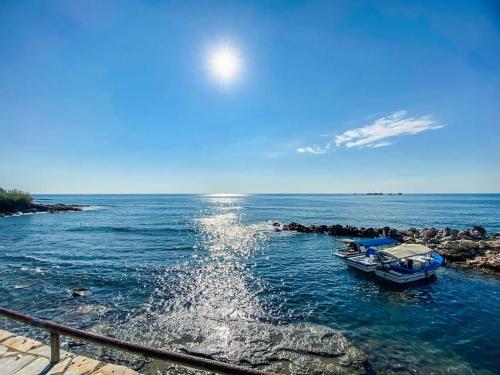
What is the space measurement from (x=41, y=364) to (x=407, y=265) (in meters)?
23.9

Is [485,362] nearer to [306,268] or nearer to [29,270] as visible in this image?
[306,268]

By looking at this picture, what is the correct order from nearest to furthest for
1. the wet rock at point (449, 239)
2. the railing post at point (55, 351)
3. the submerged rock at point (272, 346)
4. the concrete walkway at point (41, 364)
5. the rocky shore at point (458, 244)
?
the concrete walkway at point (41, 364), the railing post at point (55, 351), the submerged rock at point (272, 346), the rocky shore at point (458, 244), the wet rock at point (449, 239)

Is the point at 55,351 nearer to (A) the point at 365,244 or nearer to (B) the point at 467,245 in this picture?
(A) the point at 365,244

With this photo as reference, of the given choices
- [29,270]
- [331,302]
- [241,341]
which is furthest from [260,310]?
[29,270]

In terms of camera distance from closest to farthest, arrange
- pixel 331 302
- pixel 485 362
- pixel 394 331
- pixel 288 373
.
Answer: pixel 288 373
pixel 485 362
pixel 394 331
pixel 331 302

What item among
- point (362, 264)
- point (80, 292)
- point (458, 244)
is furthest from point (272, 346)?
point (458, 244)

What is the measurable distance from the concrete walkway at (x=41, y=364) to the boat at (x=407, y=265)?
21.0 meters

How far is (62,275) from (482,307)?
29861mm

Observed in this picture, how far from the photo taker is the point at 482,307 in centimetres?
1622

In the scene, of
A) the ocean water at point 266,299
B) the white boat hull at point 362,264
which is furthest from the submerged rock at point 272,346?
the white boat hull at point 362,264

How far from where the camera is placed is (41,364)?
6.24 metres

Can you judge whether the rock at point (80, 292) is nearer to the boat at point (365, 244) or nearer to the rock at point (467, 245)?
the boat at point (365, 244)

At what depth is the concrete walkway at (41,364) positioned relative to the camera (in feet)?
19.7

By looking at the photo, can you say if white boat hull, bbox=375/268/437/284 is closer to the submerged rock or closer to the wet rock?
the wet rock
